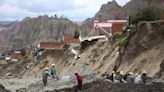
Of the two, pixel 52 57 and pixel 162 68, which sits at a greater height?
pixel 162 68

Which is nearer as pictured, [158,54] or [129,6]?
[158,54]

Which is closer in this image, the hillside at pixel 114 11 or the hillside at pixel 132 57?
the hillside at pixel 132 57

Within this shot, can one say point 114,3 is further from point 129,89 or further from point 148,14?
point 129,89

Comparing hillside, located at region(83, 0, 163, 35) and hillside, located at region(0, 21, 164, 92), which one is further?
hillside, located at region(83, 0, 163, 35)

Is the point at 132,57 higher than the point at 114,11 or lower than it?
higher

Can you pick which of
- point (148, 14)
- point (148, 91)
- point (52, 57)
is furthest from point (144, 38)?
point (52, 57)

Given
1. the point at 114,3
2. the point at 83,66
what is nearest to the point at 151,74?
the point at 83,66

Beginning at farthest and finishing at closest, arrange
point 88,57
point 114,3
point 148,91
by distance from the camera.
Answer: point 114,3 → point 88,57 → point 148,91

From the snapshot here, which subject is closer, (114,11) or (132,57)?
(132,57)

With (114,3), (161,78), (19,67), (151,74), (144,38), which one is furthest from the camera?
(114,3)

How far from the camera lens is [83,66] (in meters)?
59.2

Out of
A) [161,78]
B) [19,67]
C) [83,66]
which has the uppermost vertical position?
[161,78]

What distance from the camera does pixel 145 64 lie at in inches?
1544

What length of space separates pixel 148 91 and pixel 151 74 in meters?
11.5
